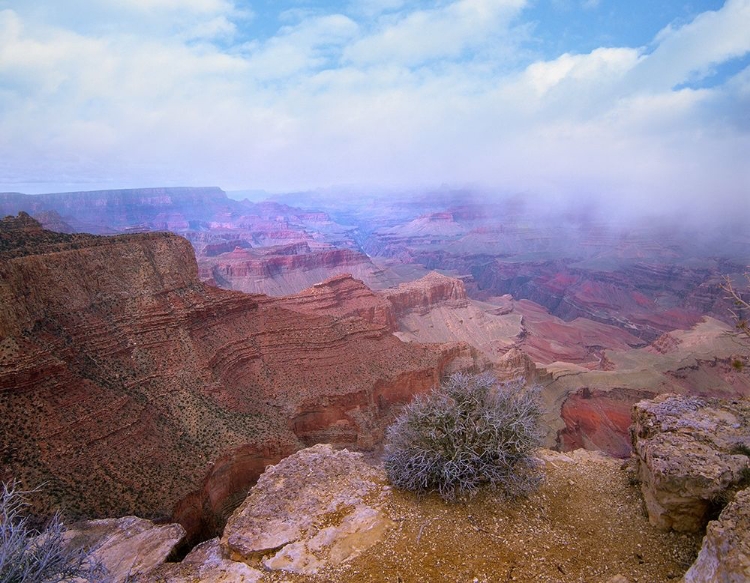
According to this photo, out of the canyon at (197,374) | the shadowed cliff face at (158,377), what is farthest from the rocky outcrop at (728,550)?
the shadowed cliff face at (158,377)

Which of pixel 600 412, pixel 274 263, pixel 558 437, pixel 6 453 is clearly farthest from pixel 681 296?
pixel 6 453

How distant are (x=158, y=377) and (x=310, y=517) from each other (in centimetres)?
1376

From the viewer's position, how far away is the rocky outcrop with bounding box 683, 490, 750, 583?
5258 mm

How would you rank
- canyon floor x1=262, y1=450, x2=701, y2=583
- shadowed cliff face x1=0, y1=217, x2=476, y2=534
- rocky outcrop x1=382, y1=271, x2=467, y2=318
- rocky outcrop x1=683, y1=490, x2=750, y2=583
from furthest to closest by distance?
1. rocky outcrop x1=382, y1=271, x2=467, y2=318
2. shadowed cliff face x1=0, y1=217, x2=476, y2=534
3. canyon floor x1=262, y1=450, x2=701, y2=583
4. rocky outcrop x1=683, y1=490, x2=750, y2=583

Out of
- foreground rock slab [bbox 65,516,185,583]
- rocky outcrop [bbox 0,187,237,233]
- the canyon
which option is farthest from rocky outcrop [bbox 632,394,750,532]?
rocky outcrop [bbox 0,187,237,233]

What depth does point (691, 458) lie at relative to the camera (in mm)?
8344

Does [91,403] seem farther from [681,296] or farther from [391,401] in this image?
[681,296]

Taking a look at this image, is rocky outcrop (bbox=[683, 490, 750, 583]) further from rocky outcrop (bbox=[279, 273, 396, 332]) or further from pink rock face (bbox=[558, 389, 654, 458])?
rocky outcrop (bbox=[279, 273, 396, 332])

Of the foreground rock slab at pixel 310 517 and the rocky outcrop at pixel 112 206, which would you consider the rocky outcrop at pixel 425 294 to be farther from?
the rocky outcrop at pixel 112 206

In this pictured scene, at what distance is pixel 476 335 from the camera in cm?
A: 6250

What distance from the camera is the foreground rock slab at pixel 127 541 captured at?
11863 mm

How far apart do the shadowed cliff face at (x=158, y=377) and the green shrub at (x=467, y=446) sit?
Answer: 10440 millimetres

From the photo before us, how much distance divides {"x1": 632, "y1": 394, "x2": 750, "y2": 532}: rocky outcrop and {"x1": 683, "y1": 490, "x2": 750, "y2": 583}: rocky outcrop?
5.61 ft

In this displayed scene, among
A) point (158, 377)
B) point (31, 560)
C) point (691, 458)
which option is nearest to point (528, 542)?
point (691, 458)
